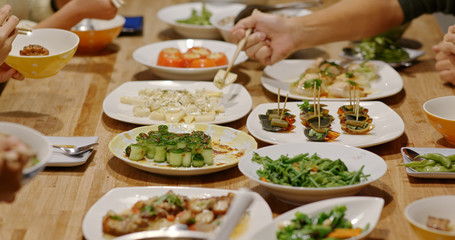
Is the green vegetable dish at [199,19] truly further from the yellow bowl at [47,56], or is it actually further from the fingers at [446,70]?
the fingers at [446,70]

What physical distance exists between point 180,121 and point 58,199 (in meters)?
0.72

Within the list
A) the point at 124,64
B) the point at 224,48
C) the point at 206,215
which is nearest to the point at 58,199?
the point at 206,215

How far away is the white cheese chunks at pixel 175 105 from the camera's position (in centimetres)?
237

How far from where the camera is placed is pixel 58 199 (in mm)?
1813

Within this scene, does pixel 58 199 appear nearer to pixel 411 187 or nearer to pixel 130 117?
pixel 130 117

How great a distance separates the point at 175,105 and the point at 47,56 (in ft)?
1.91

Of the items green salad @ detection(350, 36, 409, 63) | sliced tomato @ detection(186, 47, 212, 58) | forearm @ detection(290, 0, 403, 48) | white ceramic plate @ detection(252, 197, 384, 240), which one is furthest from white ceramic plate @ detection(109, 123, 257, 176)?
green salad @ detection(350, 36, 409, 63)

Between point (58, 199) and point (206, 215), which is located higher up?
point (206, 215)

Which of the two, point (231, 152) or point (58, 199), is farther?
point (231, 152)

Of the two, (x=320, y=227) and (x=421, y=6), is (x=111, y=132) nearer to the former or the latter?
(x=320, y=227)

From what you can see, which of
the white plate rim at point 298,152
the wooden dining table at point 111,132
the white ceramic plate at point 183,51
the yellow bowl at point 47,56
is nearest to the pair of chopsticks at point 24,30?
the yellow bowl at point 47,56

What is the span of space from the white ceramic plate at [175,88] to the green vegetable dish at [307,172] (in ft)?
1.79

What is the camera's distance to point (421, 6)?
10.4 feet

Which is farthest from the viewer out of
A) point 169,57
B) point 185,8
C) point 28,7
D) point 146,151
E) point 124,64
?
point 185,8
